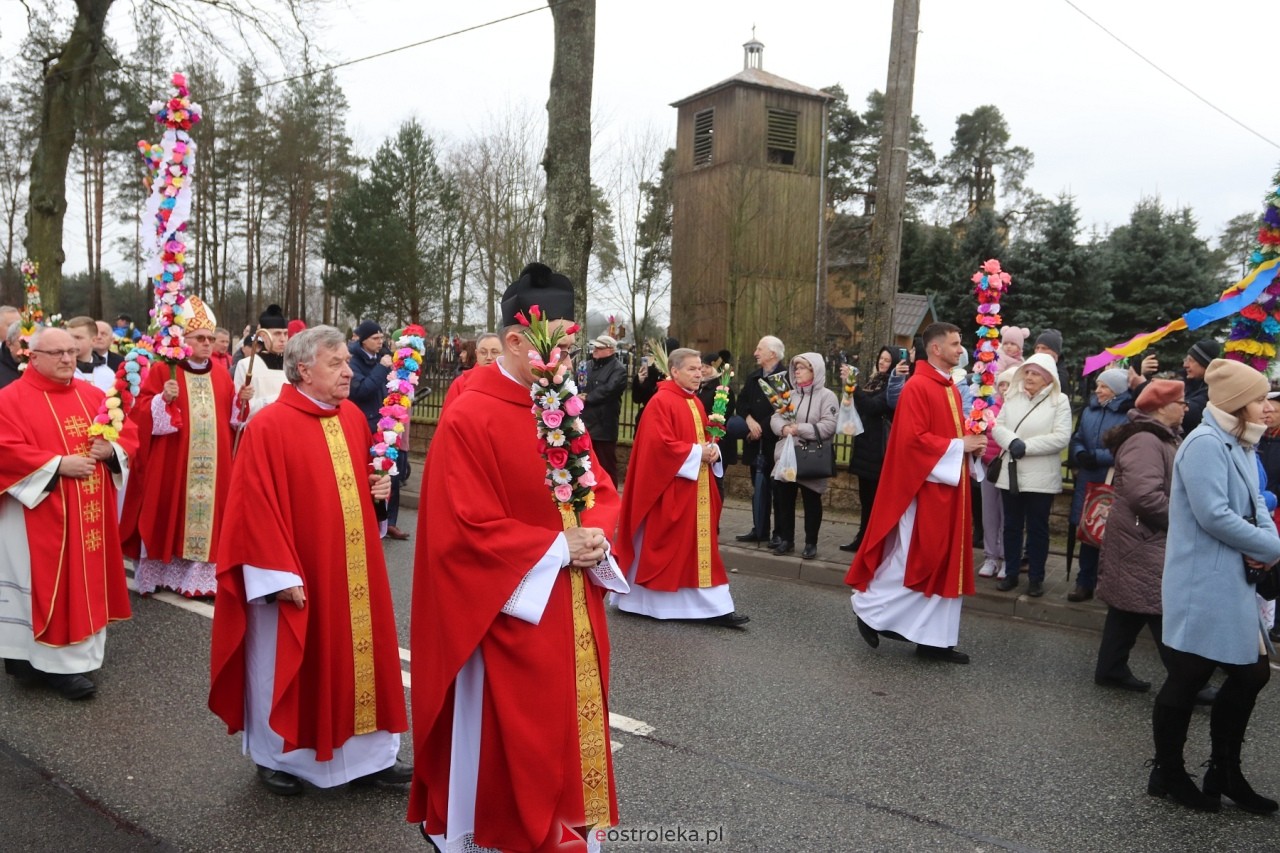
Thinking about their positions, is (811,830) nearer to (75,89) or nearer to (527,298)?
(527,298)

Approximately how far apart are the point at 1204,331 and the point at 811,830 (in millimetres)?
19470

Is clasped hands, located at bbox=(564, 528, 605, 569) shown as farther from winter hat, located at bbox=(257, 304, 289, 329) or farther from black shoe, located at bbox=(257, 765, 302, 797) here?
winter hat, located at bbox=(257, 304, 289, 329)

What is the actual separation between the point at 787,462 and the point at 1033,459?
2.08 m

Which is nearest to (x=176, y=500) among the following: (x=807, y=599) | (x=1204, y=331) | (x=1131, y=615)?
(x=807, y=599)

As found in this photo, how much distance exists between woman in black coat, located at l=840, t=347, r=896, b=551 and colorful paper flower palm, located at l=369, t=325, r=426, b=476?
4.21m

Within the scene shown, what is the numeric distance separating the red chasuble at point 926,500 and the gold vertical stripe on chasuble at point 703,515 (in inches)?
42.3

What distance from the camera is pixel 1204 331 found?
19766 millimetres

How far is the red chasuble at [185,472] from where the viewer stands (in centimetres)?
720

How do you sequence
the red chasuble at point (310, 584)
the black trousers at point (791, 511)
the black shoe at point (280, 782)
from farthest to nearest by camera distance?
the black trousers at point (791, 511) < the black shoe at point (280, 782) < the red chasuble at point (310, 584)

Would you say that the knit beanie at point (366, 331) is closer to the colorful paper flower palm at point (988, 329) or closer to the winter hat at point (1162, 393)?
the colorful paper flower palm at point (988, 329)

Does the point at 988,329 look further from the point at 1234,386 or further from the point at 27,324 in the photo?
the point at 27,324

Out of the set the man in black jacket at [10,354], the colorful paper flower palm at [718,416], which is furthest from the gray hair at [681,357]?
the man in black jacket at [10,354]

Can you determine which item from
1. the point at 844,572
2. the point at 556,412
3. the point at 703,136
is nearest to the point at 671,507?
the point at 844,572

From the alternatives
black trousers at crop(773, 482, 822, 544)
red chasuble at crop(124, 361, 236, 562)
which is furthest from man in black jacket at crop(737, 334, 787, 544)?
red chasuble at crop(124, 361, 236, 562)
